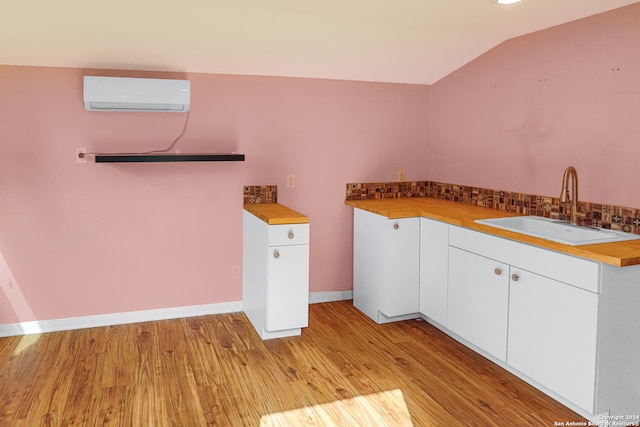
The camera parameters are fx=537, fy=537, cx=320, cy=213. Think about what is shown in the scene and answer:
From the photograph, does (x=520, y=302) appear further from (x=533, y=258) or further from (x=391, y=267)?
(x=391, y=267)

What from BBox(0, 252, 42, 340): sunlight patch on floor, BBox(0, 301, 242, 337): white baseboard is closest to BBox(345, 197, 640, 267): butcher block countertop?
BBox(0, 301, 242, 337): white baseboard

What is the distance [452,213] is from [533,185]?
0.53 m

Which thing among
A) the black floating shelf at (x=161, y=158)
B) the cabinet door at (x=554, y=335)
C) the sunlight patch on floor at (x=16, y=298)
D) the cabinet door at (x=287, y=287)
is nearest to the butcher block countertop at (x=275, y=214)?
the cabinet door at (x=287, y=287)

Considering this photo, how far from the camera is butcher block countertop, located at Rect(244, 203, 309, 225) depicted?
10.8ft

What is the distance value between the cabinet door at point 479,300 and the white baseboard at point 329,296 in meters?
1.10

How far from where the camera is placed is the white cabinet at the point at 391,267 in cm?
363

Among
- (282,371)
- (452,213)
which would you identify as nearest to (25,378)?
(282,371)

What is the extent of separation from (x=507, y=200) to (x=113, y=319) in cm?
282

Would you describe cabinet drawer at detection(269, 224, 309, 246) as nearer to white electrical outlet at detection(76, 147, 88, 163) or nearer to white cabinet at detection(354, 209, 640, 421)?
white cabinet at detection(354, 209, 640, 421)

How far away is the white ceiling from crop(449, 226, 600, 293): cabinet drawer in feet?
4.06

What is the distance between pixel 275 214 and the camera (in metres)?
3.43

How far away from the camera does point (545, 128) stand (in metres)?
3.28

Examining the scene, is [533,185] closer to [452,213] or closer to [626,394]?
[452,213]

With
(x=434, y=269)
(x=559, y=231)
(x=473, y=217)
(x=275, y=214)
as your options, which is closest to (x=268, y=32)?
(x=275, y=214)
